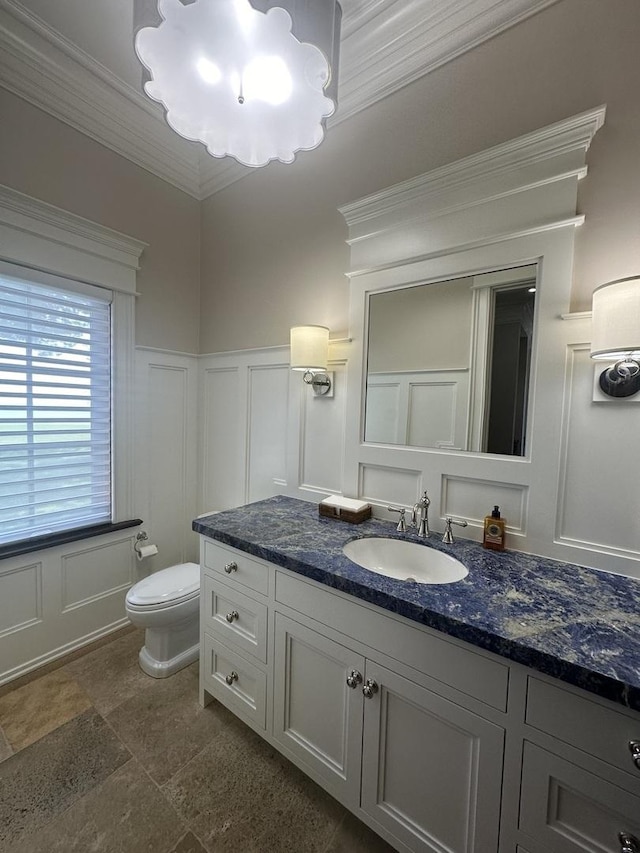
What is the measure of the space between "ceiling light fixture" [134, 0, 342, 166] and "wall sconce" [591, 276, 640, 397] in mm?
1095

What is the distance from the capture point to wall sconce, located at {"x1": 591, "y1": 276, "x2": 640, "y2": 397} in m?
1.02

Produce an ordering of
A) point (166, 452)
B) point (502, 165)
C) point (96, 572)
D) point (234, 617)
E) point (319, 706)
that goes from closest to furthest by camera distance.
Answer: point (319, 706)
point (502, 165)
point (234, 617)
point (96, 572)
point (166, 452)

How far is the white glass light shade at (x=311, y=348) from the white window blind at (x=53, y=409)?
123cm

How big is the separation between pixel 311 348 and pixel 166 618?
5.06 feet

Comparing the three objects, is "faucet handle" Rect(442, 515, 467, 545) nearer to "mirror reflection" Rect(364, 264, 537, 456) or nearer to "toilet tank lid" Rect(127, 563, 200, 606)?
"mirror reflection" Rect(364, 264, 537, 456)

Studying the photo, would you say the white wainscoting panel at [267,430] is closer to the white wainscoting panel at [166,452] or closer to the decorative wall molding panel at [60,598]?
the white wainscoting panel at [166,452]

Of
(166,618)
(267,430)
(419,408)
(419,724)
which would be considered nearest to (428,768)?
(419,724)

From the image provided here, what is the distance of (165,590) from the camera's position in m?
1.81

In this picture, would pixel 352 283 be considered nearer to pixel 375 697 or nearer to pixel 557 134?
pixel 557 134

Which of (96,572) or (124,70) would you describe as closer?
(124,70)

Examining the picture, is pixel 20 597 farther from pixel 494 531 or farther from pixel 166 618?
pixel 494 531

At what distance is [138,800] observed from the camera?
1.24m

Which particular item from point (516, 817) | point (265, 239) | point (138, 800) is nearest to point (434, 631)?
point (516, 817)

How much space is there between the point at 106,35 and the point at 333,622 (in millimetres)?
2722
